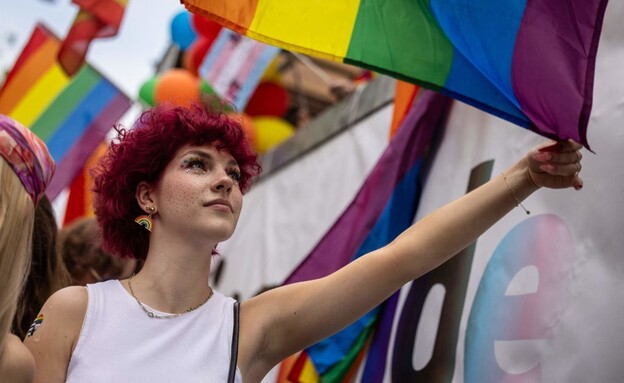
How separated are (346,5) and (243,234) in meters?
3.48

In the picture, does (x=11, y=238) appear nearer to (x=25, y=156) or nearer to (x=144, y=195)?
(x=25, y=156)

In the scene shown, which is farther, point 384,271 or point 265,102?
point 265,102

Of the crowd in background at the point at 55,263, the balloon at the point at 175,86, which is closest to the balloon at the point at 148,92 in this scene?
the balloon at the point at 175,86

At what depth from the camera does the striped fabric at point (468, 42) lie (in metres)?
2.16

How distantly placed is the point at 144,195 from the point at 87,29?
6.59 ft

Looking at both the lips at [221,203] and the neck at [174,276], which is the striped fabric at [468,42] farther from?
the neck at [174,276]

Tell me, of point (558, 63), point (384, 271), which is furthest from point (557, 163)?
point (384, 271)

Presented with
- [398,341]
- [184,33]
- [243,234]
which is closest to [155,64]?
[184,33]

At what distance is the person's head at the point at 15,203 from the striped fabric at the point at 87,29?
6.63 feet

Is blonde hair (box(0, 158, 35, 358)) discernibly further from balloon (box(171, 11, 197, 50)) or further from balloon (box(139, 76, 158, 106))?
balloon (box(171, 11, 197, 50))

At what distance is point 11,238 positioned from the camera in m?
1.58

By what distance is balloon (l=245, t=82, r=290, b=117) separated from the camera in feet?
22.3

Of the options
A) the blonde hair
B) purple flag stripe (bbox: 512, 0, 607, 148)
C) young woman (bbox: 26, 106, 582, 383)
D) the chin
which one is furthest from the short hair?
purple flag stripe (bbox: 512, 0, 607, 148)

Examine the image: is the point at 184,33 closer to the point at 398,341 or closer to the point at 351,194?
the point at 351,194
